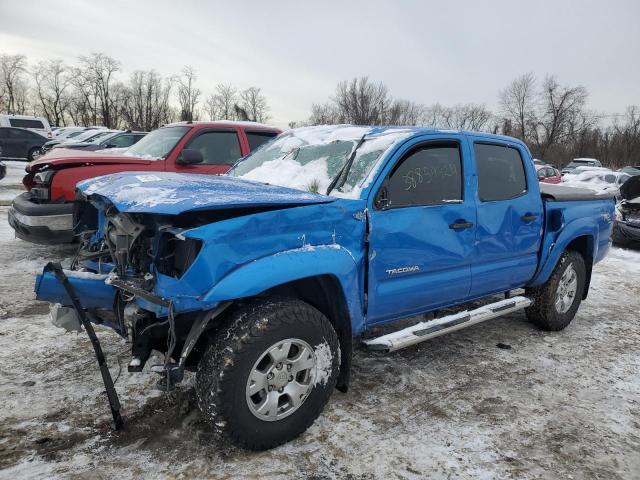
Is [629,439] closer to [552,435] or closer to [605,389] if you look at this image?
[552,435]

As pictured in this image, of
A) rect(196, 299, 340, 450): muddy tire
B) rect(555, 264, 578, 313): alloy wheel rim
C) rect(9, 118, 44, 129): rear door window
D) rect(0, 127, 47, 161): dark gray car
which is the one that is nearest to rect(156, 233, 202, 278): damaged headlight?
rect(196, 299, 340, 450): muddy tire

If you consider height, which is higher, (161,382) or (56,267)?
(56,267)

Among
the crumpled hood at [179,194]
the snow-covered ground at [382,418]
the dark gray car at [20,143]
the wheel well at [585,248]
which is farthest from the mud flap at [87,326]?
the dark gray car at [20,143]

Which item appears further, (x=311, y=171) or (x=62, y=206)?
(x=62, y=206)

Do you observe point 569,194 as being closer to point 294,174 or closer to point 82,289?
point 294,174

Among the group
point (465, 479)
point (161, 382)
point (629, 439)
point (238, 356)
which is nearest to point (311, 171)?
point (238, 356)

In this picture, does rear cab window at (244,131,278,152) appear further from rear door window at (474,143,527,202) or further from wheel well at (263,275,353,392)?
wheel well at (263,275,353,392)

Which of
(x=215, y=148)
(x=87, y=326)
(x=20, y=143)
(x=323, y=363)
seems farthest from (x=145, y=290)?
(x=20, y=143)

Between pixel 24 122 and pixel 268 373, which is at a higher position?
pixel 24 122

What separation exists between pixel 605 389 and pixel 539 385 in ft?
1.67

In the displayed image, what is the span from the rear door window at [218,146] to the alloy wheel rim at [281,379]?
4.56m

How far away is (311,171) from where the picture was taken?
357 cm

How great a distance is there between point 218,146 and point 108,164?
153 cm

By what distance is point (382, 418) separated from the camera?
124 inches
